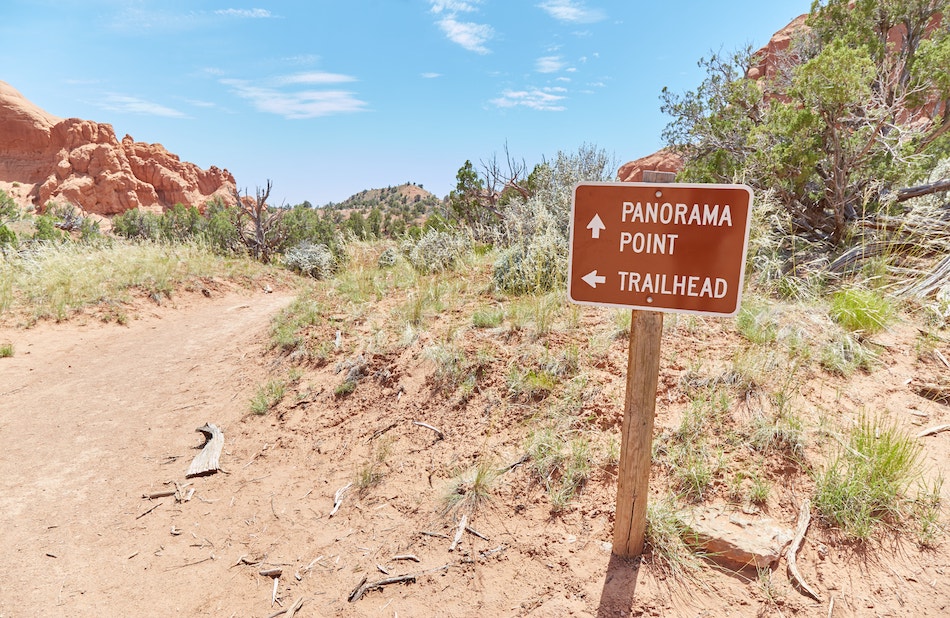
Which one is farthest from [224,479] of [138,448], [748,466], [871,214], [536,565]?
[871,214]

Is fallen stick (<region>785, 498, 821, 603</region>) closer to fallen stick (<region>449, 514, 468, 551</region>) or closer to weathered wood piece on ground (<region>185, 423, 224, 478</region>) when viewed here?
fallen stick (<region>449, 514, 468, 551</region>)

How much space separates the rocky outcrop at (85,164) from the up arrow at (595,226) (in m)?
77.2

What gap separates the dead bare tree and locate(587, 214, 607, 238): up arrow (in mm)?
13682

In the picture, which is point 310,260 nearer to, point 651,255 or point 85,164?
point 651,255

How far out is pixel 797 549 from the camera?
247 centimetres

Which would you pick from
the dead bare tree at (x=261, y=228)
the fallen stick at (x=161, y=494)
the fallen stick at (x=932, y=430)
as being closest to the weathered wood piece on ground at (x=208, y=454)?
the fallen stick at (x=161, y=494)

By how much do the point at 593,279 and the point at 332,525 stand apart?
2360mm

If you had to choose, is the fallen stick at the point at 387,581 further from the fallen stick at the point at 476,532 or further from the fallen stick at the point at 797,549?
the fallen stick at the point at 797,549

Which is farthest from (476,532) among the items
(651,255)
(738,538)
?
(651,255)

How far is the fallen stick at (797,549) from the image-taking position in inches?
91.0

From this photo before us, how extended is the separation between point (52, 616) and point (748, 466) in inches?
152

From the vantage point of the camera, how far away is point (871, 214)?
5.50 meters

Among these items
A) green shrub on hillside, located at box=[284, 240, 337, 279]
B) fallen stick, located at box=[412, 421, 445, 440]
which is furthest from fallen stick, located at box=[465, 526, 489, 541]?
green shrub on hillside, located at box=[284, 240, 337, 279]

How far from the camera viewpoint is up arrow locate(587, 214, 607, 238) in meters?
2.17
